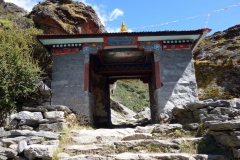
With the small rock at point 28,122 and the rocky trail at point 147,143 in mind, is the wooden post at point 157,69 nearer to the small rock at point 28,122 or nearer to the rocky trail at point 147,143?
the rocky trail at point 147,143

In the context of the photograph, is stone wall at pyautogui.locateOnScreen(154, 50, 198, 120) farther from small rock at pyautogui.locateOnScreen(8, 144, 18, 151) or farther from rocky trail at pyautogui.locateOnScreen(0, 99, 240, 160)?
small rock at pyautogui.locateOnScreen(8, 144, 18, 151)

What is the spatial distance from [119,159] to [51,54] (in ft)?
25.4

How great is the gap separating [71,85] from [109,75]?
5077mm

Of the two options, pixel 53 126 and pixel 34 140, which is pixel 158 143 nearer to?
pixel 34 140

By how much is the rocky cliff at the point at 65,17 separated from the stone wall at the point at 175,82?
406 inches

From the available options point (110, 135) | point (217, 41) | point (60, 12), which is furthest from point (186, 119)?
point (60, 12)

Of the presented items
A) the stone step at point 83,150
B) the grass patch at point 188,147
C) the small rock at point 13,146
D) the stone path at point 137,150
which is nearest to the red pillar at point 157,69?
the stone path at point 137,150

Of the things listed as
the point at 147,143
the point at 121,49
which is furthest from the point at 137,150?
the point at 121,49

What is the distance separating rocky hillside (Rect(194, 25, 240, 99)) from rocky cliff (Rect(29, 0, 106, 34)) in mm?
9332

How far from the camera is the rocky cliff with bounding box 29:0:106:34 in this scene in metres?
17.5

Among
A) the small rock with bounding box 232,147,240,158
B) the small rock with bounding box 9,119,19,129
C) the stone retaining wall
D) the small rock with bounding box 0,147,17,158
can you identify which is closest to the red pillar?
the stone retaining wall

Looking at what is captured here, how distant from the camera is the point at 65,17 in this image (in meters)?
18.8

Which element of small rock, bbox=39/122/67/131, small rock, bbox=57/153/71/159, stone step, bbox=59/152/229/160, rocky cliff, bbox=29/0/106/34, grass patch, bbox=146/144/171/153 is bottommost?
stone step, bbox=59/152/229/160

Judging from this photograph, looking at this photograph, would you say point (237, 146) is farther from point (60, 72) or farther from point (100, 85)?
point (100, 85)
